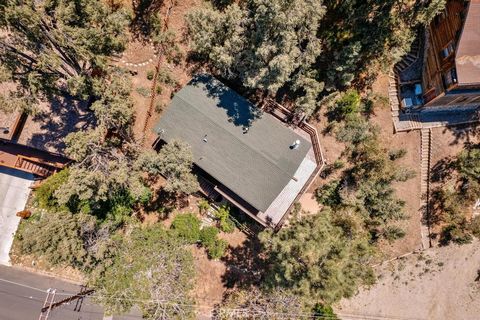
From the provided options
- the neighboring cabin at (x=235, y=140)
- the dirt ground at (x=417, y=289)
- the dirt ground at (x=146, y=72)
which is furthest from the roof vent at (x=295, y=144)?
the dirt ground at (x=417, y=289)

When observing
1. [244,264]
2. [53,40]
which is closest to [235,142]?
[244,264]

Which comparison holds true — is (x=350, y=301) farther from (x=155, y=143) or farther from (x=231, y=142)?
(x=155, y=143)

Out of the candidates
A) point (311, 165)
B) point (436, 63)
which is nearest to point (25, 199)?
point (311, 165)

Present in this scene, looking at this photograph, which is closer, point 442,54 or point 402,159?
point 442,54

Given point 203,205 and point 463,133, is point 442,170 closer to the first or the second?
point 463,133

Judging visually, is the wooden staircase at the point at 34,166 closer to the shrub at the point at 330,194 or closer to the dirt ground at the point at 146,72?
the dirt ground at the point at 146,72

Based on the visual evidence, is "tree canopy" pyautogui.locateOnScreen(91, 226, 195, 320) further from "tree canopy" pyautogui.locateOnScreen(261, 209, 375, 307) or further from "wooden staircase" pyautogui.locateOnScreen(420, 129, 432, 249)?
"wooden staircase" pyautogui.locateOnScreen(420, 129, 432, 249)

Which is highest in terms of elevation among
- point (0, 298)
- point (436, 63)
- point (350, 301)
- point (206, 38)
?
point (436, 63)
